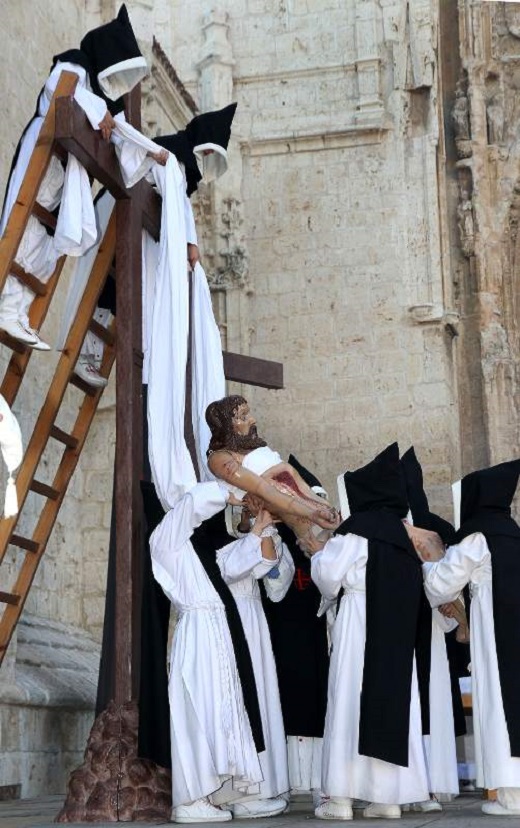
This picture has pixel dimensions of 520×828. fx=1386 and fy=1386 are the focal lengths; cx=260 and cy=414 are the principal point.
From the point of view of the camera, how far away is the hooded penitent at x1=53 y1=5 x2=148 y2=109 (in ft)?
21.9

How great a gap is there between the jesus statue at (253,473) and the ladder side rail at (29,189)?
1226mm

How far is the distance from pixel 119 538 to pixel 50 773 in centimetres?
237

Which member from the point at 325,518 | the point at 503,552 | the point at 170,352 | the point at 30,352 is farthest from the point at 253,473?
the point at 30,352

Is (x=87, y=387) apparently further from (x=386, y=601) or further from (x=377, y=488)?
(x=386, y=601)

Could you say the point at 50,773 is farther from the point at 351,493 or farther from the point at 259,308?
the point at 259,308

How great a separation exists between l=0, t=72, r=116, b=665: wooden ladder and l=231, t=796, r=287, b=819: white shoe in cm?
163

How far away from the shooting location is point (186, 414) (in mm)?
7109

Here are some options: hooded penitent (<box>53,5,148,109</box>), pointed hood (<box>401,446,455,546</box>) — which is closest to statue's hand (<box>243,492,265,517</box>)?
pointed hood (<box>401,446,455,546</box>)

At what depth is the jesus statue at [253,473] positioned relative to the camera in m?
6.61

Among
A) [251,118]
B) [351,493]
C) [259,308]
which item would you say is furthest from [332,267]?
[351,493]

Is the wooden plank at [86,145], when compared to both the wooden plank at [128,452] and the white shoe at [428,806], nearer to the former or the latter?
the wooden plank at [128,452]

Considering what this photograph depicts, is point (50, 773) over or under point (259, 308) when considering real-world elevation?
under

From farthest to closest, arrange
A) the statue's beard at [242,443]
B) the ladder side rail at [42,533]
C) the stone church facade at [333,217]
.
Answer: the stone church facade at [333,217], the ladder side rail at [42,533], the statue's beard at [242,443]

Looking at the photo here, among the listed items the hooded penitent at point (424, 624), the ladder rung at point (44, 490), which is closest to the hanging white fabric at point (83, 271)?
the ladder rung at point (44, 490)
